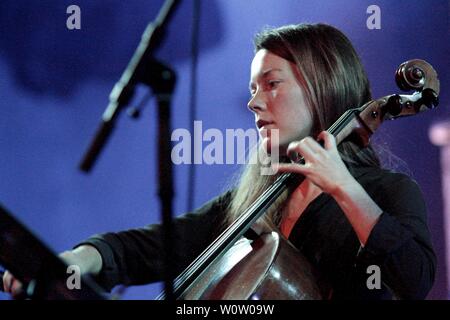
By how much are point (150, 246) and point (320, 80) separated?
2.01ft

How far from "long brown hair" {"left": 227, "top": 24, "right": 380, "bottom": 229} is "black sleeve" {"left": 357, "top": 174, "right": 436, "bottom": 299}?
0.18 metres

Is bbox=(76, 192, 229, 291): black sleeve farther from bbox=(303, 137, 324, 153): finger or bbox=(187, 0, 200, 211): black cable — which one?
bbox=(303, 137, 324, 153): finger

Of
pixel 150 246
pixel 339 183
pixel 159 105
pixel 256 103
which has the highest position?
pixel 159 105

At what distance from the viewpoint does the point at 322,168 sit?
1515 mm

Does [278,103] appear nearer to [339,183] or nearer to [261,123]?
[261,123]

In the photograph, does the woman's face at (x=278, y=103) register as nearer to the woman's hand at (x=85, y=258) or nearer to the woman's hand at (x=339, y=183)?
the woman's hand at (x=339, y=183)

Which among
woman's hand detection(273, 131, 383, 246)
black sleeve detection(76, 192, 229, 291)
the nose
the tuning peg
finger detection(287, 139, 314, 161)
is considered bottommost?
black sleeve detection(76, 192, 229, 291)

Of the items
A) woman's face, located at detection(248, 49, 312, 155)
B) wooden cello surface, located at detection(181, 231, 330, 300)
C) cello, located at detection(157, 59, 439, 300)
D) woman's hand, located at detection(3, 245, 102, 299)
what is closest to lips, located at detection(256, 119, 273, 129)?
woman's face, located at detection(248, 49, 312, 155)

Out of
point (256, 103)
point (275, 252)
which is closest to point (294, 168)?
point (275, 252)

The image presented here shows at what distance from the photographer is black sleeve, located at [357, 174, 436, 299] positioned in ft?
4.85

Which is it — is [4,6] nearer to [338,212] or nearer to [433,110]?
[338,212]

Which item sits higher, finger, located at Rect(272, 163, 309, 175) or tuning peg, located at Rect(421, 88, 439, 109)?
tuning peg, located at Rect(421, 88, 439, 109)

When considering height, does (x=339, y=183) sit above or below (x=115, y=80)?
below
